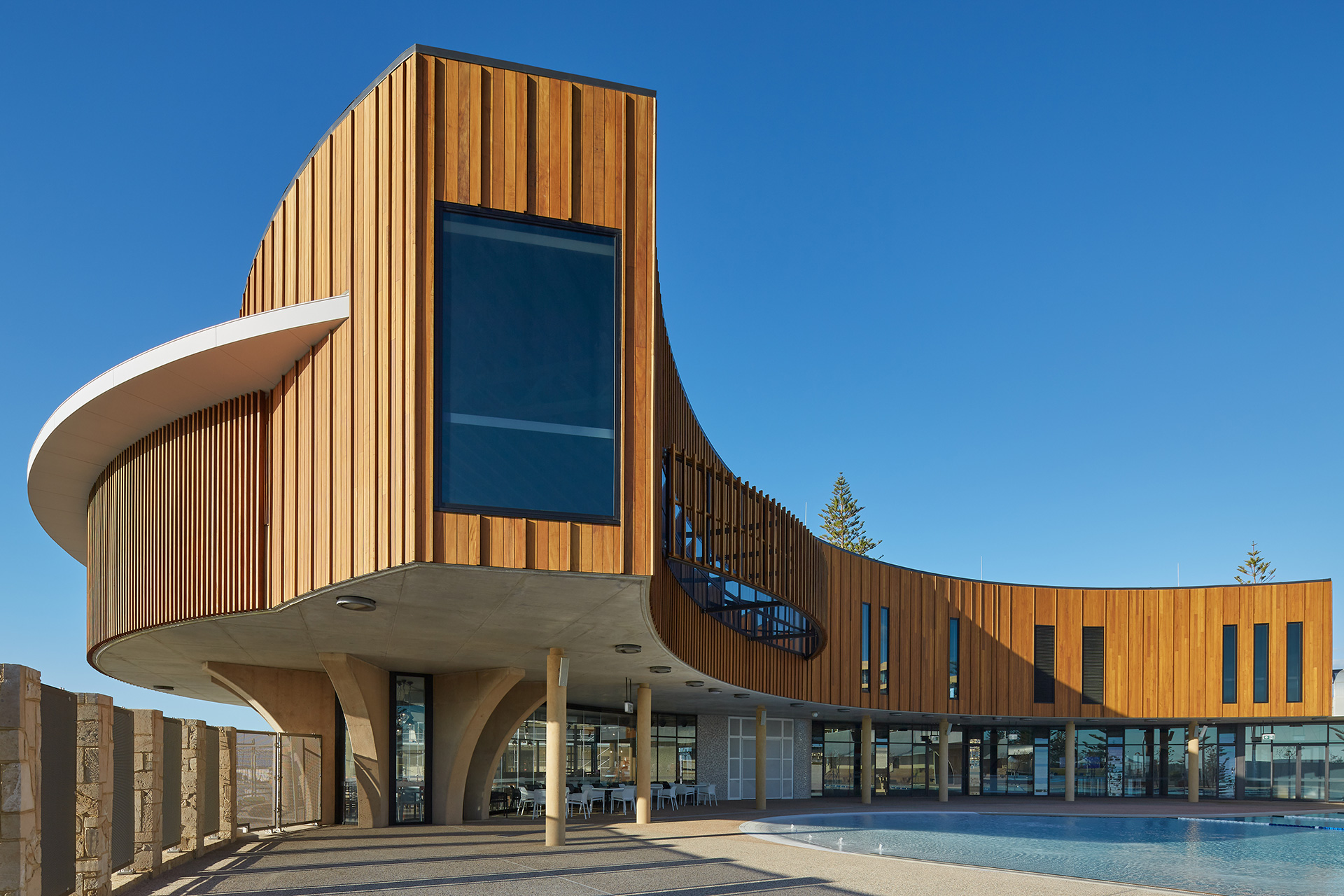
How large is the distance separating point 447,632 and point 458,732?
628 cm

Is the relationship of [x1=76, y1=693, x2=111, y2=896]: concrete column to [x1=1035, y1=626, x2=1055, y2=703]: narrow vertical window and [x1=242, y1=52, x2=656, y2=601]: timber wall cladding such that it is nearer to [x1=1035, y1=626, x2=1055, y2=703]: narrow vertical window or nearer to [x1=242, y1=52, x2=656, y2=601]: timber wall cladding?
[x1=242, y1=52, x2=656, y2=601]: timber wall cladding

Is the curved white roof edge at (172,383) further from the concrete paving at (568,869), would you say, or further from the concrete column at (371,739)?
the concrete paving at (568,869)

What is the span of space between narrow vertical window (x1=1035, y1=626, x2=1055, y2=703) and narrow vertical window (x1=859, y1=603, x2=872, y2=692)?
21.5 feet

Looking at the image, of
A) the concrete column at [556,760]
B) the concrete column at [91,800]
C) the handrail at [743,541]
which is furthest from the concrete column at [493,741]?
the concrete column at [91,800]

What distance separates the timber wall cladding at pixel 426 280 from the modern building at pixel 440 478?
0.11ft

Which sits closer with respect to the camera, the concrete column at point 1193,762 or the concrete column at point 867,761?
the concrete column at point 867,761

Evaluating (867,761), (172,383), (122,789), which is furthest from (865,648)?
(122,789)

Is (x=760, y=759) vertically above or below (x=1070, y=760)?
above

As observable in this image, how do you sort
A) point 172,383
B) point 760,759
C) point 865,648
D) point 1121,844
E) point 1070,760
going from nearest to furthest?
point 172,383
point 1121,844
point 760,759
point 865,648
point 1070,760

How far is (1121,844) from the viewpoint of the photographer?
→ 1950 cm

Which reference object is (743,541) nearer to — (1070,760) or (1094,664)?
(1094,664)

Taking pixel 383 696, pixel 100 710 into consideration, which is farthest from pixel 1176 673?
pixel 100 710

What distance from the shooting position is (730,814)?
2480 cm

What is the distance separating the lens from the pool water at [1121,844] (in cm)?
1427
